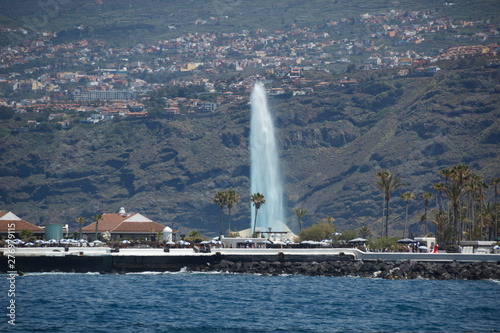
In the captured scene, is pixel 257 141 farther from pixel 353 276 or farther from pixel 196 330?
pixel 196 330

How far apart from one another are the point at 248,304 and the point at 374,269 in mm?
21970

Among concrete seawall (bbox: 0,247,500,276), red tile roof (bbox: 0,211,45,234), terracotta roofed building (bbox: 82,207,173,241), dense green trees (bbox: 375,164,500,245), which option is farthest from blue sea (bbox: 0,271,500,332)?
terracotta roofed building (bbox: 82,207,173,241)

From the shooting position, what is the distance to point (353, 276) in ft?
235

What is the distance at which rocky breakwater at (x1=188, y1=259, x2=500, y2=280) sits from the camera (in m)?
67.7

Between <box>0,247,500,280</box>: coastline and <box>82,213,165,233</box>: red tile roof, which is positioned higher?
<box>82,213,165,233</box>: red tile roof

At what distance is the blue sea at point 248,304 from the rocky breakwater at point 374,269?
2525 mm

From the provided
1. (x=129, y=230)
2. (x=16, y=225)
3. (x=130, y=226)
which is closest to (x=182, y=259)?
(x=129, y=230)

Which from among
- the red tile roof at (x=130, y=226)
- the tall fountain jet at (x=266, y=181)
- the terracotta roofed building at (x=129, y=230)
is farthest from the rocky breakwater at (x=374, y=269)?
the tall fountain jet at (x=266, y=181)

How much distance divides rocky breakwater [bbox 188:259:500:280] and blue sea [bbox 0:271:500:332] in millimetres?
2525

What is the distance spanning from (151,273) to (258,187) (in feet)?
397

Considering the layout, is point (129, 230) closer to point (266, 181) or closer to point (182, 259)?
point (182, 259)

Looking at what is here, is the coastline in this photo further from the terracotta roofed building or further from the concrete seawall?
the terracotta roofed building

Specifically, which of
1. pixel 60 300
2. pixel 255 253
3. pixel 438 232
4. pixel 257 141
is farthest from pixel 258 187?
pixel 60 300

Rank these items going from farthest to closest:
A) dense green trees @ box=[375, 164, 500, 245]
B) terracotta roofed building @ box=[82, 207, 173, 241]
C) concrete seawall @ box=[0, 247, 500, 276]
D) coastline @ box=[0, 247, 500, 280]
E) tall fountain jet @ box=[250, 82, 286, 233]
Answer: tall fountain jet @ box=[250, 82, 286, 233]
terracotta roofed building @ box=[82, 207, 173, 241]
dense green trees @ box=[375, 164, 500, 245]
concrete seawall @ box=[0, 247, 500, 276]
coastline @ box=[0, 247, 500, 280]
